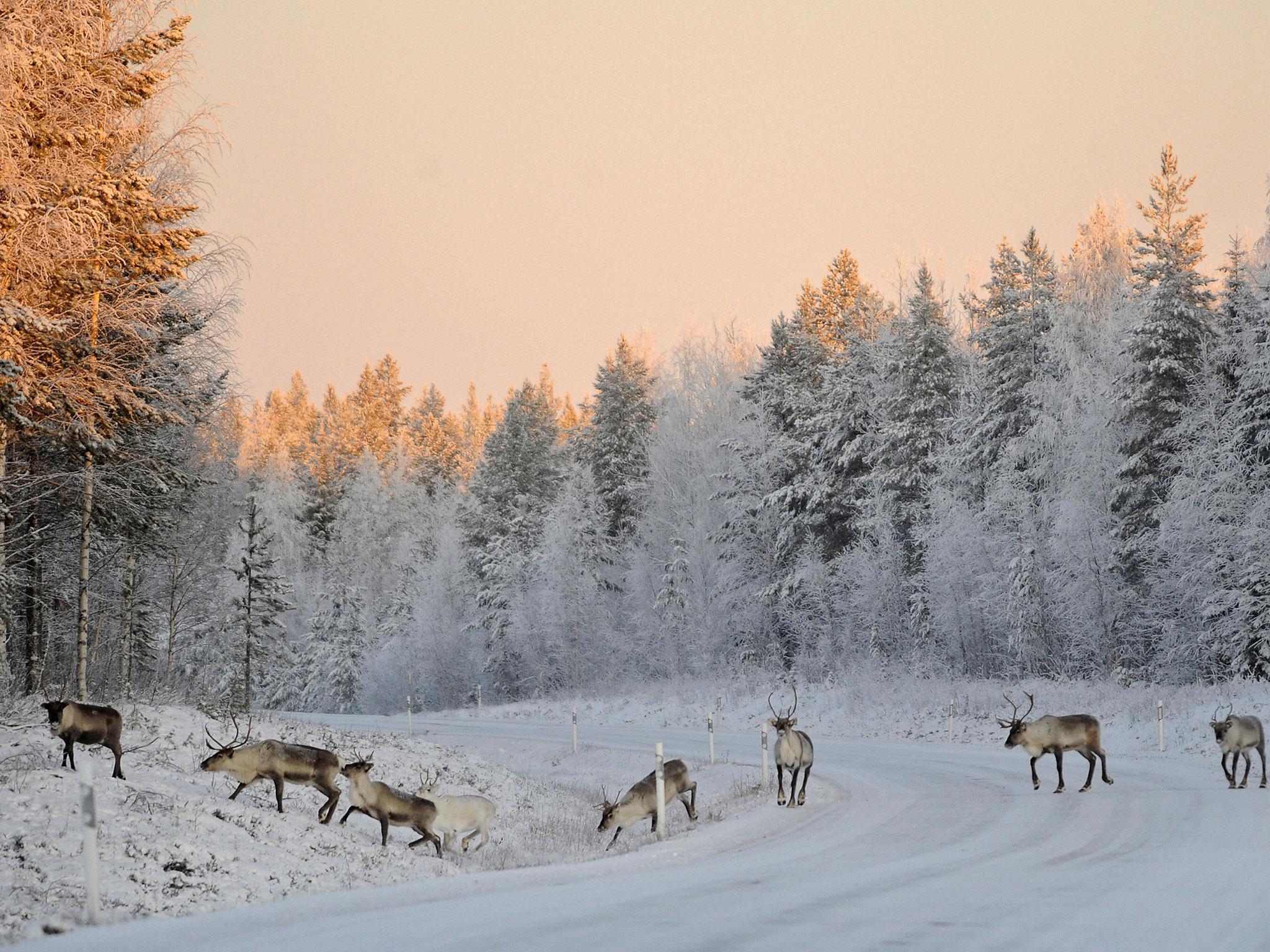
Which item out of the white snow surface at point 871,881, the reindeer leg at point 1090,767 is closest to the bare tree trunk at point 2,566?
the white snow surface at point 871,881

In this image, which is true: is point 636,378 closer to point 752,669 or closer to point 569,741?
point 752,669

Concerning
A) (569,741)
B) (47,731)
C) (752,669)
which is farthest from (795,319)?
(47,731)

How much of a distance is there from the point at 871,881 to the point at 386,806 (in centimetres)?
631

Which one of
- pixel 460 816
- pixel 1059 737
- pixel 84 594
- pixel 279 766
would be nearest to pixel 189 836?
pixel 279 766

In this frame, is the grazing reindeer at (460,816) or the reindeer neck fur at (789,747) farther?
the reindeer neck fur at (789,747)

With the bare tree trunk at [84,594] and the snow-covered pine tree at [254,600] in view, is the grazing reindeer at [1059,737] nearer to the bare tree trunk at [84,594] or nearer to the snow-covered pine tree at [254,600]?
the bare tree trunk at [84,594]

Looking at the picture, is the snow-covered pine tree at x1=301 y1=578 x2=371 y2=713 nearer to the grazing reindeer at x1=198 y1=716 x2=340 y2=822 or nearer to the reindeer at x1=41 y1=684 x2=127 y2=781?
the reindeer at x1=41 y1=684 x2=127 y2=781

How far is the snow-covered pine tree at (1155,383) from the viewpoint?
32.3m

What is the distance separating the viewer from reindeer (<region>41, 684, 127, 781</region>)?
12.1 meters

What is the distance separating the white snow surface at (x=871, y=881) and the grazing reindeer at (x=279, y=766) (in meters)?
0.38

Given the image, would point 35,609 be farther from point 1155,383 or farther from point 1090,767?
point 1155,383

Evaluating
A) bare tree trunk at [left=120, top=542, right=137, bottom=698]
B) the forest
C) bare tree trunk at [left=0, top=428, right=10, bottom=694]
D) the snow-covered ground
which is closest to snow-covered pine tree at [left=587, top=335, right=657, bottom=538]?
the forest

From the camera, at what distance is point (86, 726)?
482 inches

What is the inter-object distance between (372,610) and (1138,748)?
202ft
